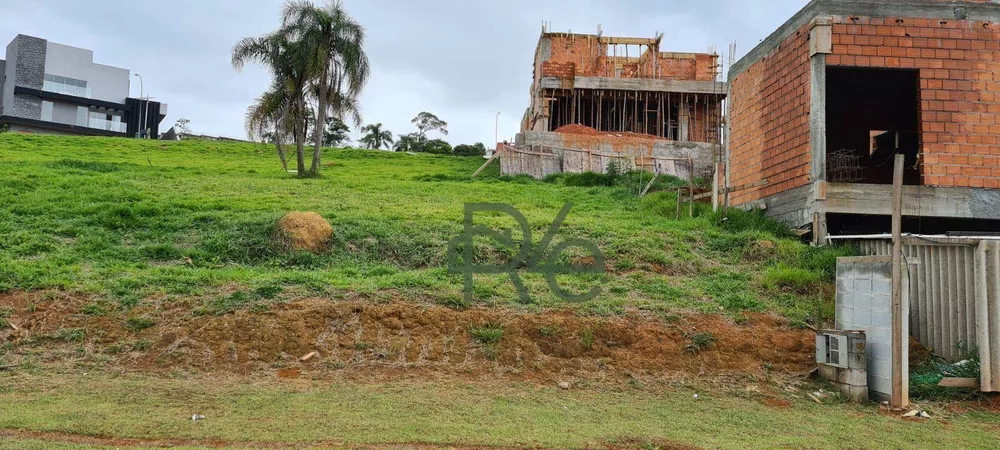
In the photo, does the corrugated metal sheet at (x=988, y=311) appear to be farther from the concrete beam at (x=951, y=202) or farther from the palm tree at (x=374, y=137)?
the palm tree at (x=374, y=137)

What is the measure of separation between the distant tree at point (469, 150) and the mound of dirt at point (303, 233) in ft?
116

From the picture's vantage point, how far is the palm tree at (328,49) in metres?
23.0

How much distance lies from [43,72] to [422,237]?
52460 mm

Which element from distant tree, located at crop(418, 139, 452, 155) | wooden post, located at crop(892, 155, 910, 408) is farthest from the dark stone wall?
wooden post, located at crop(892, 155, 910, 408)

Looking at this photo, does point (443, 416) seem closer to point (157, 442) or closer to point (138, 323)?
point (157, 442)

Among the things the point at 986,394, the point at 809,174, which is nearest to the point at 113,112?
the point at 809,174

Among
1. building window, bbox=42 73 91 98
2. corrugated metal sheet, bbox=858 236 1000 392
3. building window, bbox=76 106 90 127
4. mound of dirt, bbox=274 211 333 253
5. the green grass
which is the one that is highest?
building window, bbox=42 73 91 98

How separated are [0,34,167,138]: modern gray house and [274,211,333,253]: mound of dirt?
149ft

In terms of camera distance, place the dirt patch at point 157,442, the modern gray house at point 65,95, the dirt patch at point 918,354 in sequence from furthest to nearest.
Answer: the modern gray house at point 65,95 → the dirt patch at point 918,354 → the dirt patch at point 157,442

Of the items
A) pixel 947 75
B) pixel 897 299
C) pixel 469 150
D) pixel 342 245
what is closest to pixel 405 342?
pixel 342 245

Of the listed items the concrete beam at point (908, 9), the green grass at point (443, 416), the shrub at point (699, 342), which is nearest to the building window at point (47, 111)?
the green grass at point (443, 416)

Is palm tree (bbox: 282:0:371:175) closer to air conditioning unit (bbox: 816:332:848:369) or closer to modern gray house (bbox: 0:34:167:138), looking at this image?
air conditioning unit (bbox: 816:332:848:369)

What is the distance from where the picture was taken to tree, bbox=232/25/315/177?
2353 cm

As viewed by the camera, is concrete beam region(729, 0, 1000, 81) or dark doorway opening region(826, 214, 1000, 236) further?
dark doorway opening region(826, 214, 1000, 236)
